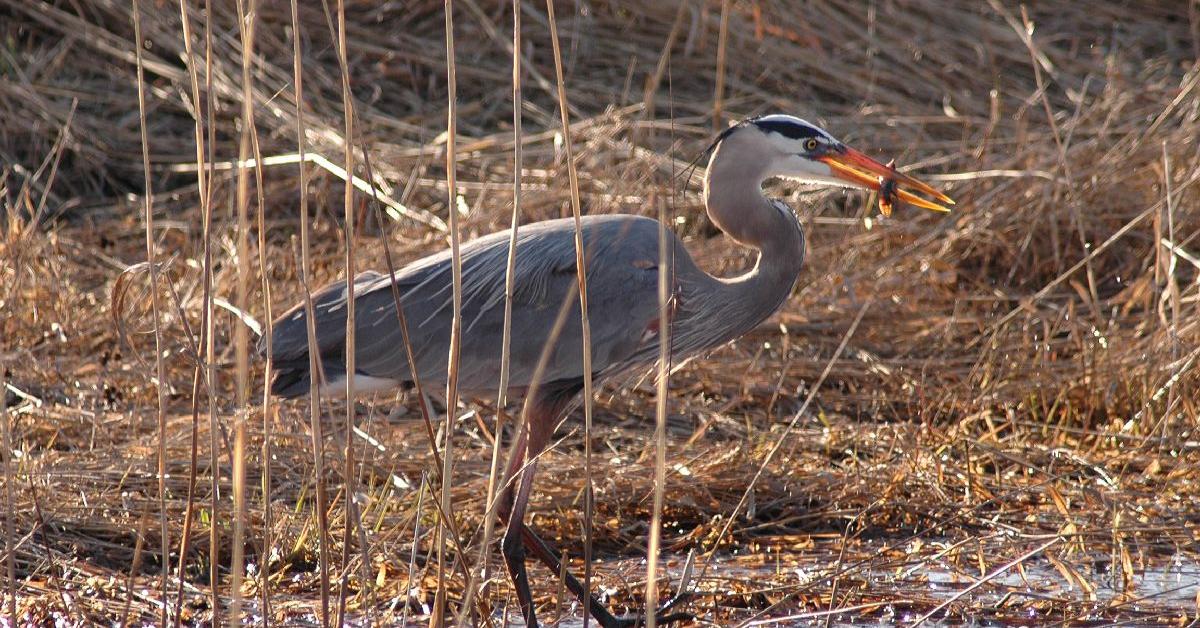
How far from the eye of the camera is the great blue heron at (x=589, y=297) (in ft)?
12.0

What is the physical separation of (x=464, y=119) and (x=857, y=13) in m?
1.95

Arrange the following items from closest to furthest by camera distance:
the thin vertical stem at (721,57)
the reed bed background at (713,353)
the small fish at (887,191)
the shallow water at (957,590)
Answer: the shallow water at (957,590) < the reed bed background at (713,353) < the thin vertical stem at (721,57) < the small fish at (887,191)

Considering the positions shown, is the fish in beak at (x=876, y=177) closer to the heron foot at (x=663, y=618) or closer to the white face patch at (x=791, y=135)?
the white face patch at (x=791, y=135)

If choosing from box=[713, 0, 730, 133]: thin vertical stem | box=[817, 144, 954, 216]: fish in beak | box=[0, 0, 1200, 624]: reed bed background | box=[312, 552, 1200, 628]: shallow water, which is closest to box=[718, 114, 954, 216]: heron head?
box=[817, 144, 954, 216]: fish in beak

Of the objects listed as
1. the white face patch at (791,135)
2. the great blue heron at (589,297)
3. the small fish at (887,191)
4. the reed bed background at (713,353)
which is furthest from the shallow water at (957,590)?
the white face patch at (791,135)

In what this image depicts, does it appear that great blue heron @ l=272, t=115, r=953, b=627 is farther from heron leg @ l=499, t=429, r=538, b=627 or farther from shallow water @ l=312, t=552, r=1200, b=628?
shallow water @ l=312, t=552, r=1200, b=628

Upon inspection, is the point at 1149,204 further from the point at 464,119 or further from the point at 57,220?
Result: the point at 57,220

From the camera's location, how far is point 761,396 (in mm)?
4598

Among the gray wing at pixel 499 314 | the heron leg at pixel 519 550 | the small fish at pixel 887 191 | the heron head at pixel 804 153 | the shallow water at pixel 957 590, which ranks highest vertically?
the heron head at pixel 804 153

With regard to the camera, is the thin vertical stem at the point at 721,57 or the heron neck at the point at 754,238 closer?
the thin vertical stem at the point at 721,57

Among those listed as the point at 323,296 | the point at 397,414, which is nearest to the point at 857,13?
the point at 397,414

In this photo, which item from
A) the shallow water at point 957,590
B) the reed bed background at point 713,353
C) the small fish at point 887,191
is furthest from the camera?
the small fish at point 887,191

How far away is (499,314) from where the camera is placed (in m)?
3.78

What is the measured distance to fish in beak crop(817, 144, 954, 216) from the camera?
371cm
